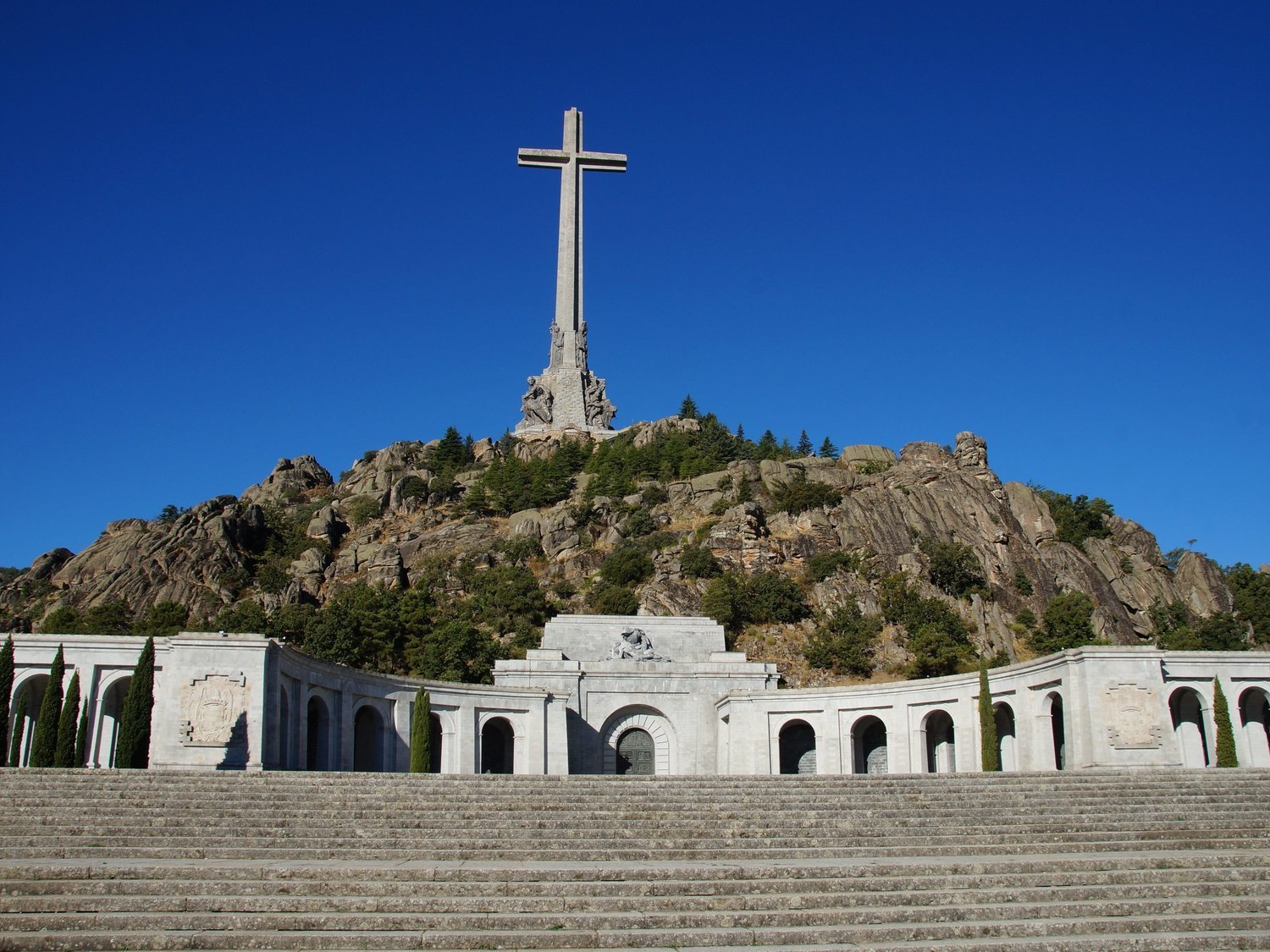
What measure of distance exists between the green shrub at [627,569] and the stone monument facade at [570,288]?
72.0ft

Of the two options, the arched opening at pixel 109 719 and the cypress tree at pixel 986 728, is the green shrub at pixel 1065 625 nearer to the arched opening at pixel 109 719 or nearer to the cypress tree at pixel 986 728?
the cypress tree at pixel 986 728

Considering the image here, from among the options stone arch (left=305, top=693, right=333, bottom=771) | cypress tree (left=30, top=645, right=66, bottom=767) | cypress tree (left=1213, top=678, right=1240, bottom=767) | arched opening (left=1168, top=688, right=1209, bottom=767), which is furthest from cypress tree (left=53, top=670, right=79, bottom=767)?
arched opening (left=1168, top=688, right=1209, bottom=767)

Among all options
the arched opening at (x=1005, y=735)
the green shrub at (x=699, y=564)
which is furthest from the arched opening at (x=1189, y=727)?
the green shrub at (x=699, y=564)

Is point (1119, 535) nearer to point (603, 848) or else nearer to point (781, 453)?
point (781, 453)

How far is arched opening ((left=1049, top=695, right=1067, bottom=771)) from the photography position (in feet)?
108

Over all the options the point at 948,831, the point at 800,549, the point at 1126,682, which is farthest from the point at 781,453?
the point at 948,831

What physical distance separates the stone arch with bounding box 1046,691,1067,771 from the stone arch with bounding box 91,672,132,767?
2573cm

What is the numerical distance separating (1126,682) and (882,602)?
34403mm

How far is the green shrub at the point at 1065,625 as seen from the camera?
59.3m

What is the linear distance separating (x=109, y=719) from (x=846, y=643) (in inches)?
1431

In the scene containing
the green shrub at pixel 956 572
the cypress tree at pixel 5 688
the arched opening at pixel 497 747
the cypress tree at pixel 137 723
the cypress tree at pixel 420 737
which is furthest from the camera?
the green shrub at pixel 956 572

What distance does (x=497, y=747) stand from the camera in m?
42.4

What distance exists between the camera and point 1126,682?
102 feet

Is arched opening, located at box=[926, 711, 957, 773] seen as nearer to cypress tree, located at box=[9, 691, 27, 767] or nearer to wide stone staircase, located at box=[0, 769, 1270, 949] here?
wide stone staircase, located at box=[0, 769, 1270, 949]
